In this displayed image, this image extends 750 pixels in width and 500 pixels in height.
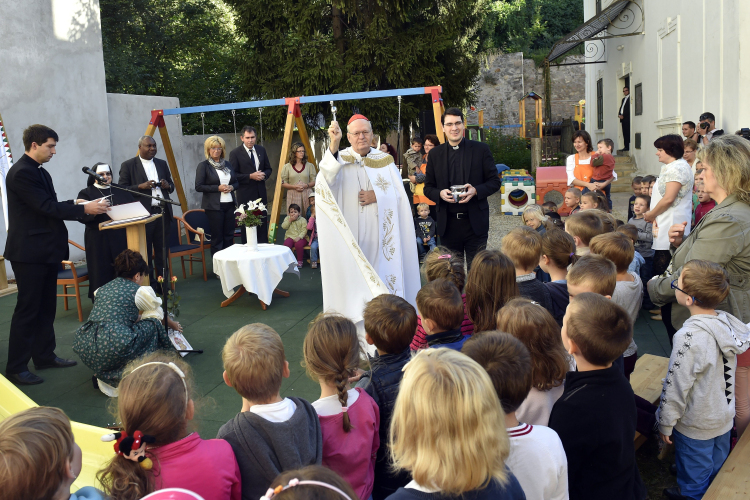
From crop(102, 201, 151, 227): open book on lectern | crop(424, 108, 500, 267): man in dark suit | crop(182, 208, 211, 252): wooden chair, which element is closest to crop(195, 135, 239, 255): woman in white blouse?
crop(182, 208, 211, 252): wooden chair

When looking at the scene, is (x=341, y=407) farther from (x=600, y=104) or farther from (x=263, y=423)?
(x=600, y=104)

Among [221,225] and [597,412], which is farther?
[221,225]

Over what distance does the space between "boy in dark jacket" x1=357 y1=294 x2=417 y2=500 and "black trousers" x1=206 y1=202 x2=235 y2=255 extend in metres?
5.81

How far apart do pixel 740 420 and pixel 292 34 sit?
39.8 ft

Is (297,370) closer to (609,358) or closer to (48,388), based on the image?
(48,388)

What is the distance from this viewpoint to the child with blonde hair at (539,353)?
2291 millimetres

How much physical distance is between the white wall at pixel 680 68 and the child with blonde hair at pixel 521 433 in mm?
7684

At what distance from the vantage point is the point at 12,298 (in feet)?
24.3

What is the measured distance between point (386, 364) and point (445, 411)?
3.60 ft

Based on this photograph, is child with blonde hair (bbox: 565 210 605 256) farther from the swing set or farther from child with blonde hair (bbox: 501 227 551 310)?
the swing set

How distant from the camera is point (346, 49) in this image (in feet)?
44.5

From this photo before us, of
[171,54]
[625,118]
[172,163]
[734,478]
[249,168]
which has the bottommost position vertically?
[734,478]

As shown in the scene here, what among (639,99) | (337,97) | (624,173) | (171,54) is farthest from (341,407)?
(171,54)

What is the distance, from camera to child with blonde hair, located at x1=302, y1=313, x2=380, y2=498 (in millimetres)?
2172
